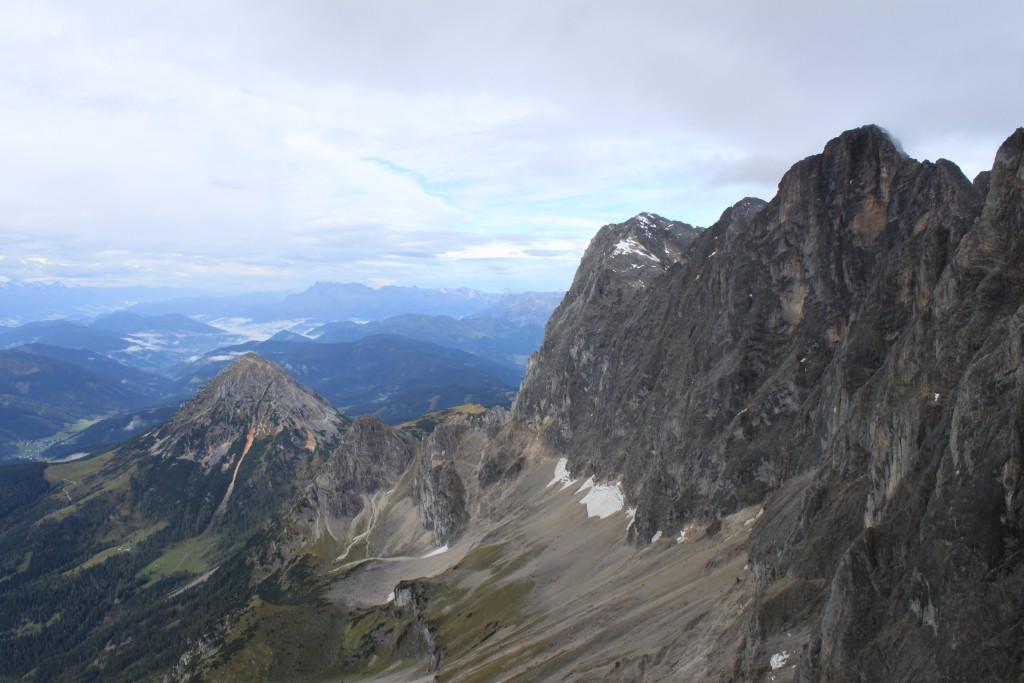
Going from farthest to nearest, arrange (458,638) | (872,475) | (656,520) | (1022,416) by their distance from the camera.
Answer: (458,638), (656,520), (872,475), (1022,416)

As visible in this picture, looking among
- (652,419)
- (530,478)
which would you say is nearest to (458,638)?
(652,419)

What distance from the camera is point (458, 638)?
11225cm

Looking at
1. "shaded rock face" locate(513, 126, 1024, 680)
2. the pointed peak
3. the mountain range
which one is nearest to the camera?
"shaded rock face" locate(513, 126, 1024, 680)

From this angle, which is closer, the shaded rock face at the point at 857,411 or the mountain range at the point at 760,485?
the shaded rock face at the point at 857,411

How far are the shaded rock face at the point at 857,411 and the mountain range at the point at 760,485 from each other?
8.6 inches

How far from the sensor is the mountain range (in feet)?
105

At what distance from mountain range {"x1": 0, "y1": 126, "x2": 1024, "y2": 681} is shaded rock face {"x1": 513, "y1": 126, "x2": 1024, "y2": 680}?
219mm

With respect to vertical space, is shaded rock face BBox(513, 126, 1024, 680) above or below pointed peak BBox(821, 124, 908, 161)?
below

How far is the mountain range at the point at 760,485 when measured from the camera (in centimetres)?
3198

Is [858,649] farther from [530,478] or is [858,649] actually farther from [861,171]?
[530,478]

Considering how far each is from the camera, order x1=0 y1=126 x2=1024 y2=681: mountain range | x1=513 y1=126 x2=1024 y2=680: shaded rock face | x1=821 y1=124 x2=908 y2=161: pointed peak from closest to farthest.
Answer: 1. x1=513 y1=126 x2=1024 y2=680: shaded rock face
2. x1=0 y1=126 x2=1024 y2=681: mountain range
3. x1=821 y1=124 x2=908 y2=161: pointed peak

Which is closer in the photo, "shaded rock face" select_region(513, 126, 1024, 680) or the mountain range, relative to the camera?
"shaded rock face" select_region(513, 126, 1024, 680)

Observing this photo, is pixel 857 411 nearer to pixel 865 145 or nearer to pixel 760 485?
pixel 760 485

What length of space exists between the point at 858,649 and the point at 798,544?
17.1m
